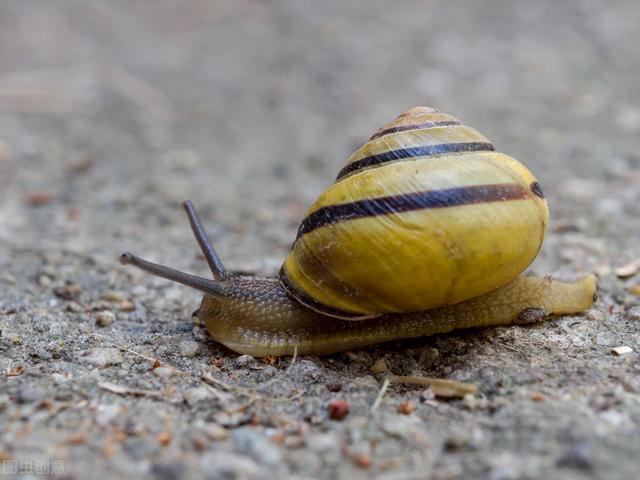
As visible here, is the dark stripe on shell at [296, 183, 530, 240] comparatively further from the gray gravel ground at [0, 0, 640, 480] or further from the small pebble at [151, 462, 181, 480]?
the small pebble at [151, 462, 181, 480]

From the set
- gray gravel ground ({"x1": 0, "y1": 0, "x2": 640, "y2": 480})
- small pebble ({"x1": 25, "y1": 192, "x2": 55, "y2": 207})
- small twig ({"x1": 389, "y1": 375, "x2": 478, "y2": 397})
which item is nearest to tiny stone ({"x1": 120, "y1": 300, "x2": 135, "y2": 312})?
gray gravel ground ({"x1": 0, "y1": 0, "x2": 640, "y2": 480})

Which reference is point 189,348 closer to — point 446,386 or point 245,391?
point 245,391

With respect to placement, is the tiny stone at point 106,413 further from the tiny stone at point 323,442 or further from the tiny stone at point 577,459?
the tiny stone at point 577,459

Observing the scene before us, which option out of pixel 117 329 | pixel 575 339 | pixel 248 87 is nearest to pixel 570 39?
pixel 248 87

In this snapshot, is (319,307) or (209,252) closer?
(319,307)

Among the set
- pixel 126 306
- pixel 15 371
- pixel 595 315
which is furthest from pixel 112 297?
pixel 595 315

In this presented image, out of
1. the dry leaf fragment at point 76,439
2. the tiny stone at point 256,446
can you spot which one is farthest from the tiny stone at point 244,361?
the dry leaf fragment at point 76,439

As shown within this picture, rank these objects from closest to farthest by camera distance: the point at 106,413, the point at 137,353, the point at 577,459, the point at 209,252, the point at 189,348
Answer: the point at 577,459
the point at 106,413
the point at 137,353
the point at 189,348
the point at 209,252

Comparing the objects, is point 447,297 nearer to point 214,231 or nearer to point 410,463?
point 410,463
